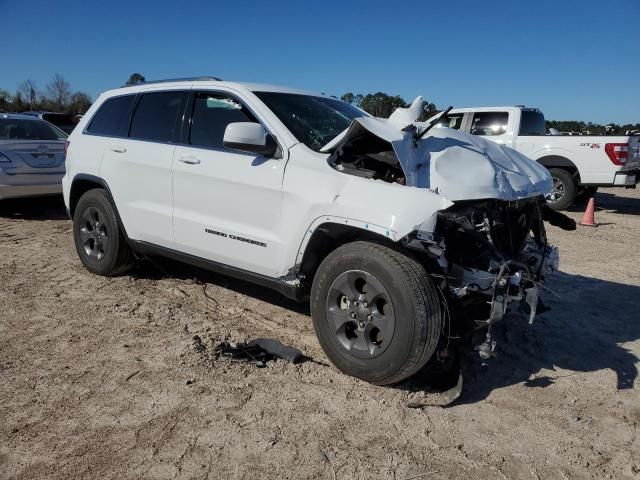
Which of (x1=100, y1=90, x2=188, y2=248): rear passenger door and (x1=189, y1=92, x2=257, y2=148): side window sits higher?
(x1=189, y1=92, x2=257, y2=148): side window

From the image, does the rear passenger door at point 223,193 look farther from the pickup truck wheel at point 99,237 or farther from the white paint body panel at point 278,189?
the pickup truck wheel at point 99,237

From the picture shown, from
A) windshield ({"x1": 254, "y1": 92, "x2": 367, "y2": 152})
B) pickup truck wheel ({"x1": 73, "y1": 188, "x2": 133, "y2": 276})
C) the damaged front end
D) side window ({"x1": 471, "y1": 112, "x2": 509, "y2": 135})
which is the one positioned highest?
side window ({"x1": 471, "y1": 112, "x2": 509, "y2": 135})

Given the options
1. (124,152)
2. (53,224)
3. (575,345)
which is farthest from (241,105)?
(53,224)

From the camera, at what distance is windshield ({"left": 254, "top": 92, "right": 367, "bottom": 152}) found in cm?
393

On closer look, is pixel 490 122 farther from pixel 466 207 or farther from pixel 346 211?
pixel 346 211

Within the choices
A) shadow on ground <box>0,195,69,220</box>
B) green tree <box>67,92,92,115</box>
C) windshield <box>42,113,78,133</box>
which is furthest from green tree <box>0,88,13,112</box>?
shadow on ground <box>0,195,69,220</box>

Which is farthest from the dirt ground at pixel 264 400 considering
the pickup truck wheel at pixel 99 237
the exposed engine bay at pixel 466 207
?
the exposed engine bay at pixel 466 207

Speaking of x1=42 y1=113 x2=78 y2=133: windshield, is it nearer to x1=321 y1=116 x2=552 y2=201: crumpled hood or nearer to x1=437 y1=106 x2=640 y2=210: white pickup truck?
x1=437 y1=106 x2=640 y2=210: white pickup truck

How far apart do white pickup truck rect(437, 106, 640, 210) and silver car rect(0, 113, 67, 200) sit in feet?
22.9

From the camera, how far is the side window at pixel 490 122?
37.6ft

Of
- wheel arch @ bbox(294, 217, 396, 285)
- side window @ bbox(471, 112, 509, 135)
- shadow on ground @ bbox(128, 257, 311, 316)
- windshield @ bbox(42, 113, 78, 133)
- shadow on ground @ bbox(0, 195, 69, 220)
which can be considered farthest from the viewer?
windshield @ bbox(42, 113, 78, 133)

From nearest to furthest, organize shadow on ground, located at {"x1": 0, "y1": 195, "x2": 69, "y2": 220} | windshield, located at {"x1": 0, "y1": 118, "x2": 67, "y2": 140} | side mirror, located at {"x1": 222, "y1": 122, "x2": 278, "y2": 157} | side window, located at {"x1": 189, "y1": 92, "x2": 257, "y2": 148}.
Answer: side mirror, located at {"x1": 222, "y1": 122, "x2": 278, "y2": 157} → side window, located at {"x1": 189, "y1": 92, "x2": 257, "y2": 148} → windshield, located at {"x1": 0, "y1": 118, "x2": 67, "y2": 140} → shadow on ground, located at {"x1": 0, "y1": 195, "x2": 69, "y2": 220}

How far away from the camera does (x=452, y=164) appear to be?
3320 mm

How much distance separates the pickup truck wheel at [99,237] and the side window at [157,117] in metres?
0.81
